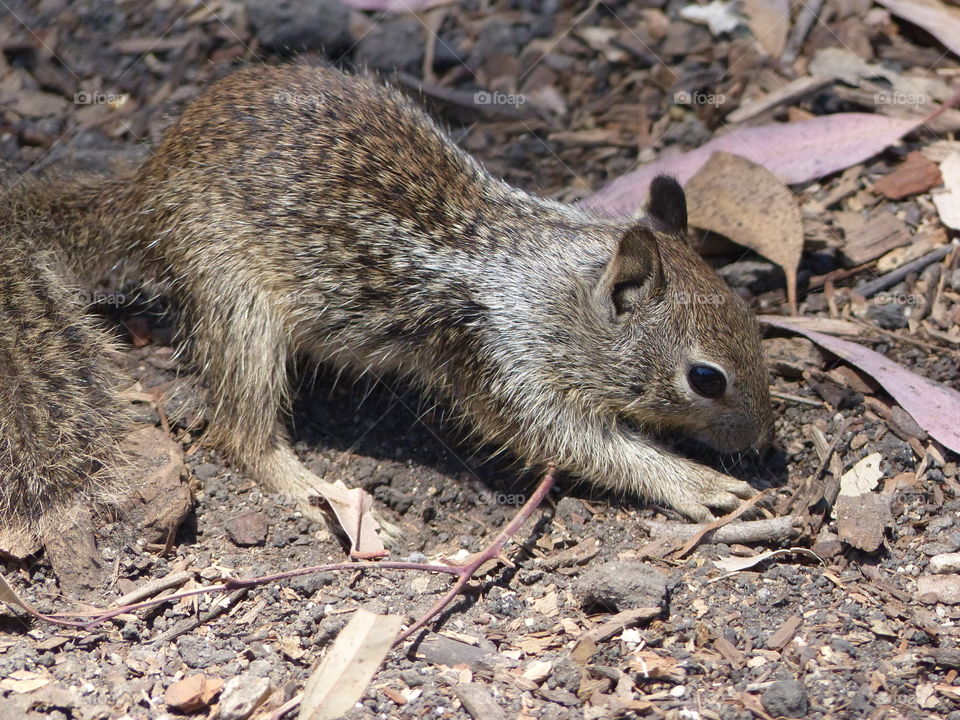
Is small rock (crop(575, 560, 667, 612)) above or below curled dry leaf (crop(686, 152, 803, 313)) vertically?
below

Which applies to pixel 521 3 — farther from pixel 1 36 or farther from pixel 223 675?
pixel 223 675

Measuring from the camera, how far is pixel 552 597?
5086mm

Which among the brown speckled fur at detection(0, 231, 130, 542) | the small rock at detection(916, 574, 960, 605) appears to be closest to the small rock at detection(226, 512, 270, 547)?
the brown speckled fur at detection(0, 231, 130, 542)

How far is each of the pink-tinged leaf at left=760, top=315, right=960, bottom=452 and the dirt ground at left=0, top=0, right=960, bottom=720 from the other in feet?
0.27

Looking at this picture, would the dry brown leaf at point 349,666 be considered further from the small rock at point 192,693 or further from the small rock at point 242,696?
the small rock at point 192,693

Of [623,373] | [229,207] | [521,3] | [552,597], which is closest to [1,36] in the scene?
[229,207]

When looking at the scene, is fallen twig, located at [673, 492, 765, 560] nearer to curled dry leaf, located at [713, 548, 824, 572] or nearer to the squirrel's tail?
curled dry leaf, located at [713, 548, 824, 572]

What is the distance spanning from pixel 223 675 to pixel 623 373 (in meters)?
2.56

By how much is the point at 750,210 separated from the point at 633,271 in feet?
4.64

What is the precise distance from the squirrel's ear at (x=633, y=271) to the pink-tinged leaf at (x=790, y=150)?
4.28ft

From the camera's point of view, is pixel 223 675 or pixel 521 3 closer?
pixel 223 675

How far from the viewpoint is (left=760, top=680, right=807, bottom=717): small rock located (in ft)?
13.6

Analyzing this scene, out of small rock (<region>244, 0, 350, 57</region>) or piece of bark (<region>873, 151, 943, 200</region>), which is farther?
small rock (<region>244, 0, 350, 57</region>)

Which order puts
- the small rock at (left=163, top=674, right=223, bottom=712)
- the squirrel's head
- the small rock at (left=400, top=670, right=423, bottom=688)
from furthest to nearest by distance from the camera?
the squirrel's head, the small rock at (left=400, top=670, right=423, bottom=688), the small rock at (left=163, top=674, right=223, bottom=712)
